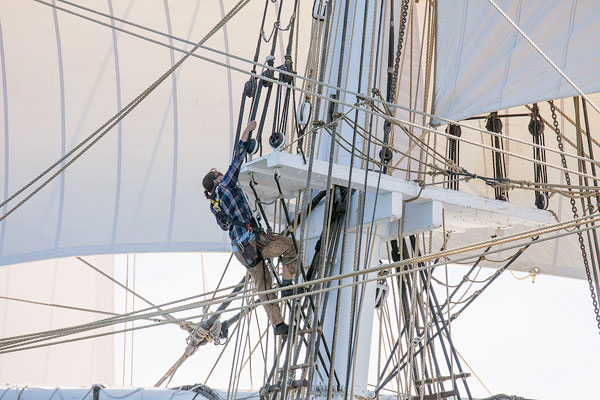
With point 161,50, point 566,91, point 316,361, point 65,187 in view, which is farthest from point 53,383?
point 566,91

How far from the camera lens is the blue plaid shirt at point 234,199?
5.65 m

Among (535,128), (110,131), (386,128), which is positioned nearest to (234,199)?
(386,128)

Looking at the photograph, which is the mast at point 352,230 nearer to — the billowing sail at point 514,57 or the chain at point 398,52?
the chain at point 398,52

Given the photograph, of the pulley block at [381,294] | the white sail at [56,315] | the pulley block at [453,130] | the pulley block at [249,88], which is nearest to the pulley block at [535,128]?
the pulley block at [453,130]

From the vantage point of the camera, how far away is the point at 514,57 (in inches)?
258

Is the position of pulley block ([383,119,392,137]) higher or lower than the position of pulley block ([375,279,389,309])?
higher

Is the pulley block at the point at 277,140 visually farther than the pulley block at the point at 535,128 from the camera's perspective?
No

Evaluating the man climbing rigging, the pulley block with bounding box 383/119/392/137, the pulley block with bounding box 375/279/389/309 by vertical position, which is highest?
the pulley block with bounding box 383/119/392/137

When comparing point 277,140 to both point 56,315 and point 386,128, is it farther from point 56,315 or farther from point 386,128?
point 56,315

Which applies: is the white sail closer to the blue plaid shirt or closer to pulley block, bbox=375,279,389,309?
pulley block, bbox=375,279,389,309

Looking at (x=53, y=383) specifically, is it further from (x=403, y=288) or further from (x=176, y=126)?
(x=403, y=288)

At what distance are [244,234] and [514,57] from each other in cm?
200

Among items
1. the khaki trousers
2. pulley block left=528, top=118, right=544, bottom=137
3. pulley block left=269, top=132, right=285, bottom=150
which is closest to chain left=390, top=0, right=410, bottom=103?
the khaki trousers

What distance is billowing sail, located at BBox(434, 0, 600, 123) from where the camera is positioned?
6344 millimetres
